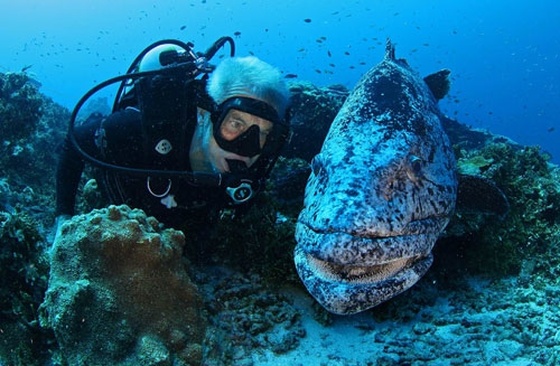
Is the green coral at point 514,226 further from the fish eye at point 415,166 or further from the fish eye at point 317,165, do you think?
the fish eye at point 317,165

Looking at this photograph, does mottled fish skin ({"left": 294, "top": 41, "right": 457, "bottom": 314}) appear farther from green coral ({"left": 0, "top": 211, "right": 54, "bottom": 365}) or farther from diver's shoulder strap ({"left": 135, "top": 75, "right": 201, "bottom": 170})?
green coral ({"left": 0, "top": 211, "right": 54, "bottom": 365})

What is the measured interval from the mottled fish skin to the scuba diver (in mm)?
633

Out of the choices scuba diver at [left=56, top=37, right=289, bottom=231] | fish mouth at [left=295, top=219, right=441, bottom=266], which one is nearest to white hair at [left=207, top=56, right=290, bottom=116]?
scuba diver at [left=56, top=37, right=289, bottom=231]

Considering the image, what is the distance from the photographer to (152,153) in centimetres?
383

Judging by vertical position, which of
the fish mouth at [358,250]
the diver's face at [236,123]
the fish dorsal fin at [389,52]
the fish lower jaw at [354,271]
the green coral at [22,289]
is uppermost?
the fish dorsal fin at [389,52]

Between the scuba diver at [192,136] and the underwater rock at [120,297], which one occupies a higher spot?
the scuba diver at [192,136]

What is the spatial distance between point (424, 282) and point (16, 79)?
8468 millimetres

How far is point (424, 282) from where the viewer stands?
13.2 ft

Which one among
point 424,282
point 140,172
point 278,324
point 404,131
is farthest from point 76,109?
point 424,282

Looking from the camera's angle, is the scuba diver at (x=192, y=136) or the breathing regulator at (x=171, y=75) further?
the scuba diver at (x=192, y=136)

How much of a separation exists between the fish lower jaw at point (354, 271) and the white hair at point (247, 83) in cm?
176

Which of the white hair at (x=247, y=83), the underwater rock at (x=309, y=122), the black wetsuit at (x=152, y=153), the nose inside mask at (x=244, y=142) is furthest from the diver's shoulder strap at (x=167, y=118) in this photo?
the underwater rock at (x=309, y=122)

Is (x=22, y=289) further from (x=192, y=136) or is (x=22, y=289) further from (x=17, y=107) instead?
(x=17, y=107)

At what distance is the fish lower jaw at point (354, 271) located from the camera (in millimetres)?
2625
